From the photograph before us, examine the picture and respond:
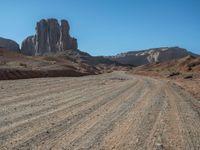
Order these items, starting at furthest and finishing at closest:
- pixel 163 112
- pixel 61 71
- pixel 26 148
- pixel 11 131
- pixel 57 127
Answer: pixel 61 71
pixel 163 112
pixel 57 127
pixel 11 131
pixel 26 148

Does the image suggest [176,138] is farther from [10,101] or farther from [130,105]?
[10,101]

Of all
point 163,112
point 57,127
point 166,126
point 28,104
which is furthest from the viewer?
point 28,104

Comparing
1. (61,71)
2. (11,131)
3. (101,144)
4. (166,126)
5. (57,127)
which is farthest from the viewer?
(61,71)

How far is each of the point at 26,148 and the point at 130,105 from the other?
9.09 m

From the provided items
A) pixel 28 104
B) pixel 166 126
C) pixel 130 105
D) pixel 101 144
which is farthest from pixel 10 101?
pixel 101 144

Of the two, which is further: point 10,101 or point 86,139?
point 10,101

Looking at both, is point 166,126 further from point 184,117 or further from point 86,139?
point 86,139

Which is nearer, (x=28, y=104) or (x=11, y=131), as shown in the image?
(x=11, y=131)

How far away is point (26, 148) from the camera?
26.6ft

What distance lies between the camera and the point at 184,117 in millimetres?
13602

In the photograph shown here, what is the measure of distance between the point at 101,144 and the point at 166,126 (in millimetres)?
3327

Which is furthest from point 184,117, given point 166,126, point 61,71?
point 61,71

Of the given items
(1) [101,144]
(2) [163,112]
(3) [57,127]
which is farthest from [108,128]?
(2) [163,112]

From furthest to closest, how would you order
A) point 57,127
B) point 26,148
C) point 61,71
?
point 61,71, point 57,127, point 26,148
